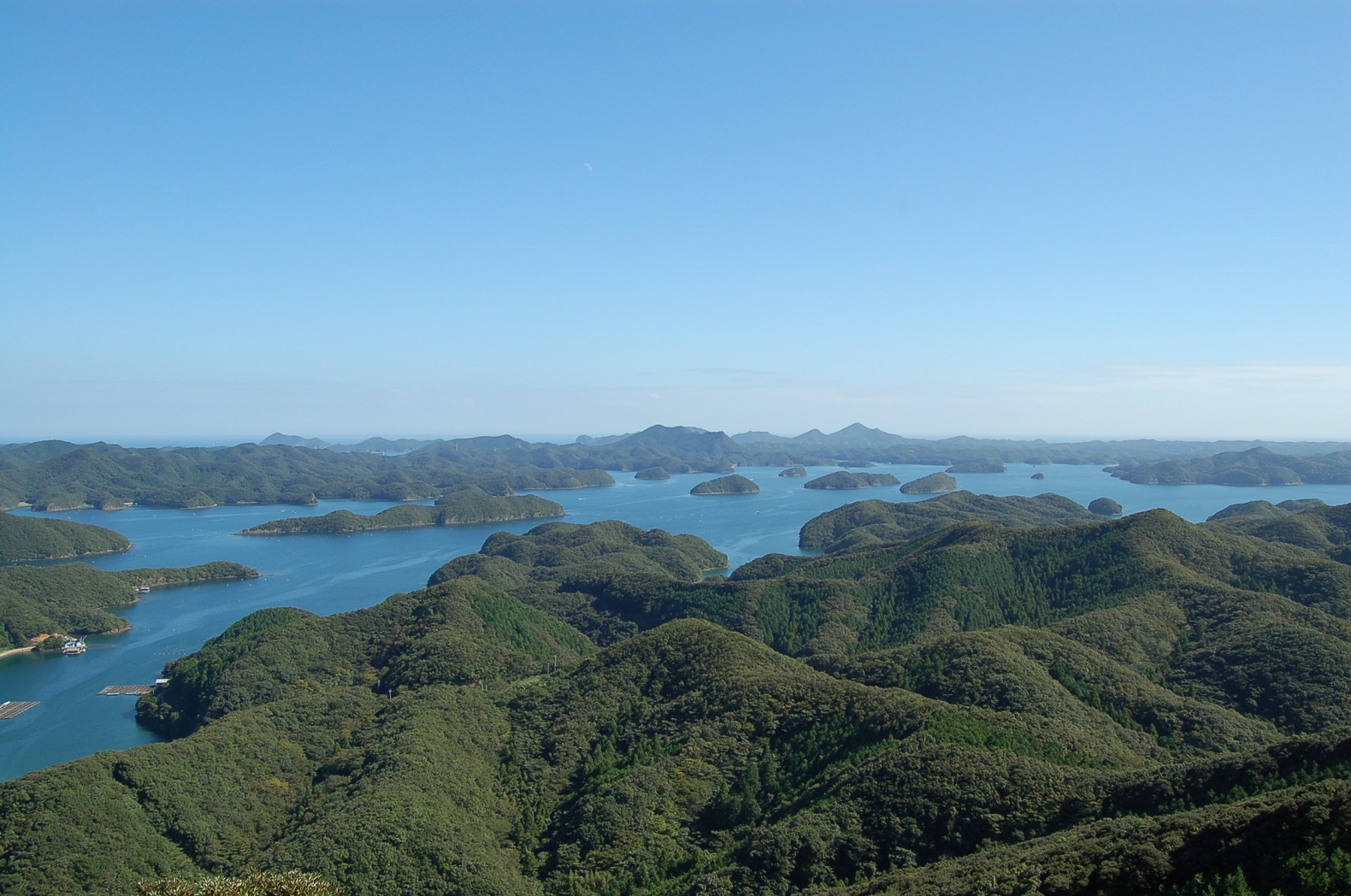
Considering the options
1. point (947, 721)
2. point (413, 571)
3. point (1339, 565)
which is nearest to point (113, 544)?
point (413, 571)

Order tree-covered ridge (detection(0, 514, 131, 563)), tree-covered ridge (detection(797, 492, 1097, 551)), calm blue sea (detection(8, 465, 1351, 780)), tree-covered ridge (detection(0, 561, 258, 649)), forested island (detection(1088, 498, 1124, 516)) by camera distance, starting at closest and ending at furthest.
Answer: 1. calm blue sea (detection(8, 465, 1351, 780))
2. tree-covered ridge (detection(0, 561, 258, 649))
3. tree-covered ridge (detection(0, 514, 131, 563))
4. tree-covered ridge (detection(797, 492, 1097, 551))
5. forested island (detection(1088, 498, 1124, 516))

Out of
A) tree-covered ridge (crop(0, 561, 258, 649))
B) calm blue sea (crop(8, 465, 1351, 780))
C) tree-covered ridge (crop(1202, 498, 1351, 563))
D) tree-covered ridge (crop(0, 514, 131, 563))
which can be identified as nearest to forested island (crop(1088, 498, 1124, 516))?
calm blue sea (crop(8, 465, 1351, 780))

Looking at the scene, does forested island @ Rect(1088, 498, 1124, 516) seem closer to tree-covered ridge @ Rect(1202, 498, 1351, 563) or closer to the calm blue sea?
the calm blue sea

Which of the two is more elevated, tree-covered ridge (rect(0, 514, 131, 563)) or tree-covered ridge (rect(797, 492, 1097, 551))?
tree-covered ridge (rect(0, 514, 131, 563))

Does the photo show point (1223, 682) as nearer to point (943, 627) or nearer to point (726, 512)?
point (943, 627)

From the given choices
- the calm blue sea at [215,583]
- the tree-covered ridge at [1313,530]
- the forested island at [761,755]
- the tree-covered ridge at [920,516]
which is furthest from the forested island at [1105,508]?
the forested island at [761,755]

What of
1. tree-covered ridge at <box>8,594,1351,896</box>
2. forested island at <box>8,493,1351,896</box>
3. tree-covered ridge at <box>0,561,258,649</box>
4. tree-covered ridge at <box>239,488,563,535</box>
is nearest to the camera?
forested island at <box>8,493,1351,896</box>
